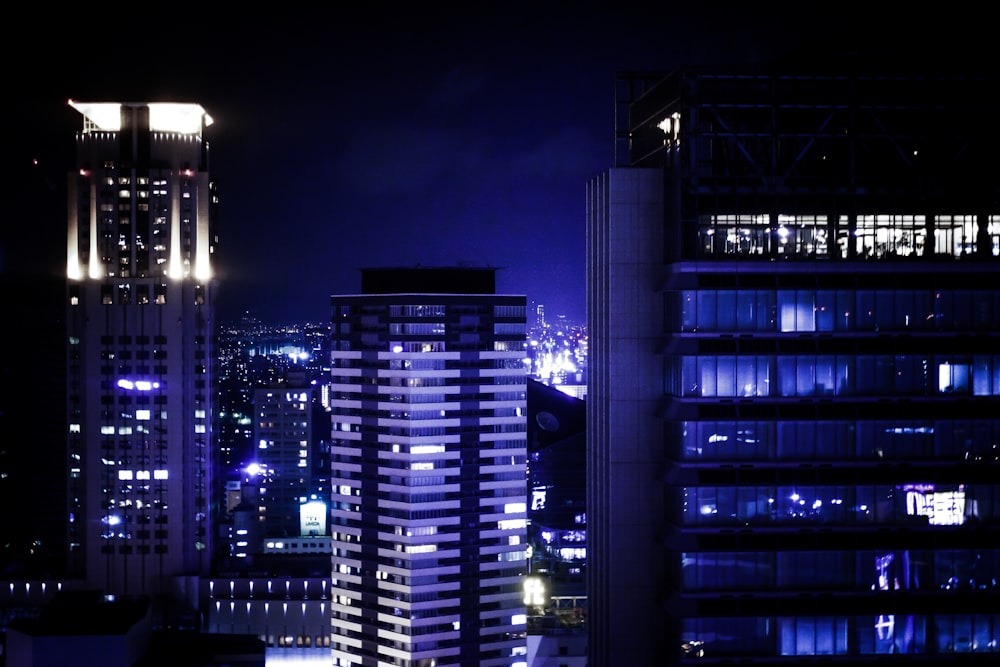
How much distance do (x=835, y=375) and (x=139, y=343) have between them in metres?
59.8

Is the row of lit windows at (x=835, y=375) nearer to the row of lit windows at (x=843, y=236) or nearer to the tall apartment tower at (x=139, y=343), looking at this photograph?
the row of lit windows at (x=843, y=236)

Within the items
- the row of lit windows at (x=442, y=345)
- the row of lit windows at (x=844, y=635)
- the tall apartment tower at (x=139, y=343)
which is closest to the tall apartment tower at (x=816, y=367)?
the row of lit windows at (x=844, y=635)

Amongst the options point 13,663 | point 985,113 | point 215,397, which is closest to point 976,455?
point 985,113

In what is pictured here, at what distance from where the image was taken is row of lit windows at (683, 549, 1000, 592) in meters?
17.7

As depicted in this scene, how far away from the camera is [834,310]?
17.9m

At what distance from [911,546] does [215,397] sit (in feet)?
199

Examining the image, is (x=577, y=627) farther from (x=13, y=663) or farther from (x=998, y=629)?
(x=998, y=629)

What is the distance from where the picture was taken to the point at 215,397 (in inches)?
2844

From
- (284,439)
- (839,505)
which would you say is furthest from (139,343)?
(839,505)

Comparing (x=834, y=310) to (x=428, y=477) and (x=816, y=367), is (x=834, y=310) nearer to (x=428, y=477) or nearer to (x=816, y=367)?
(x=816, y=367)

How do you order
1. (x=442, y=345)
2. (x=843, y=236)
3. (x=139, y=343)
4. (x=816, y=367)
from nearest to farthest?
1. (x=816, y=367)
2. (x=843, y=236)
3. (x=442, y=345)
4. (x=139, y=343)

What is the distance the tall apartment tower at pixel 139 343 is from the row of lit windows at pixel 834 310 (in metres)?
56.8

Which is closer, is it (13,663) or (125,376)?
(13,663)

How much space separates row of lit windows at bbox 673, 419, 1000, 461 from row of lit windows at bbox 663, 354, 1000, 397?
1.76 feet
